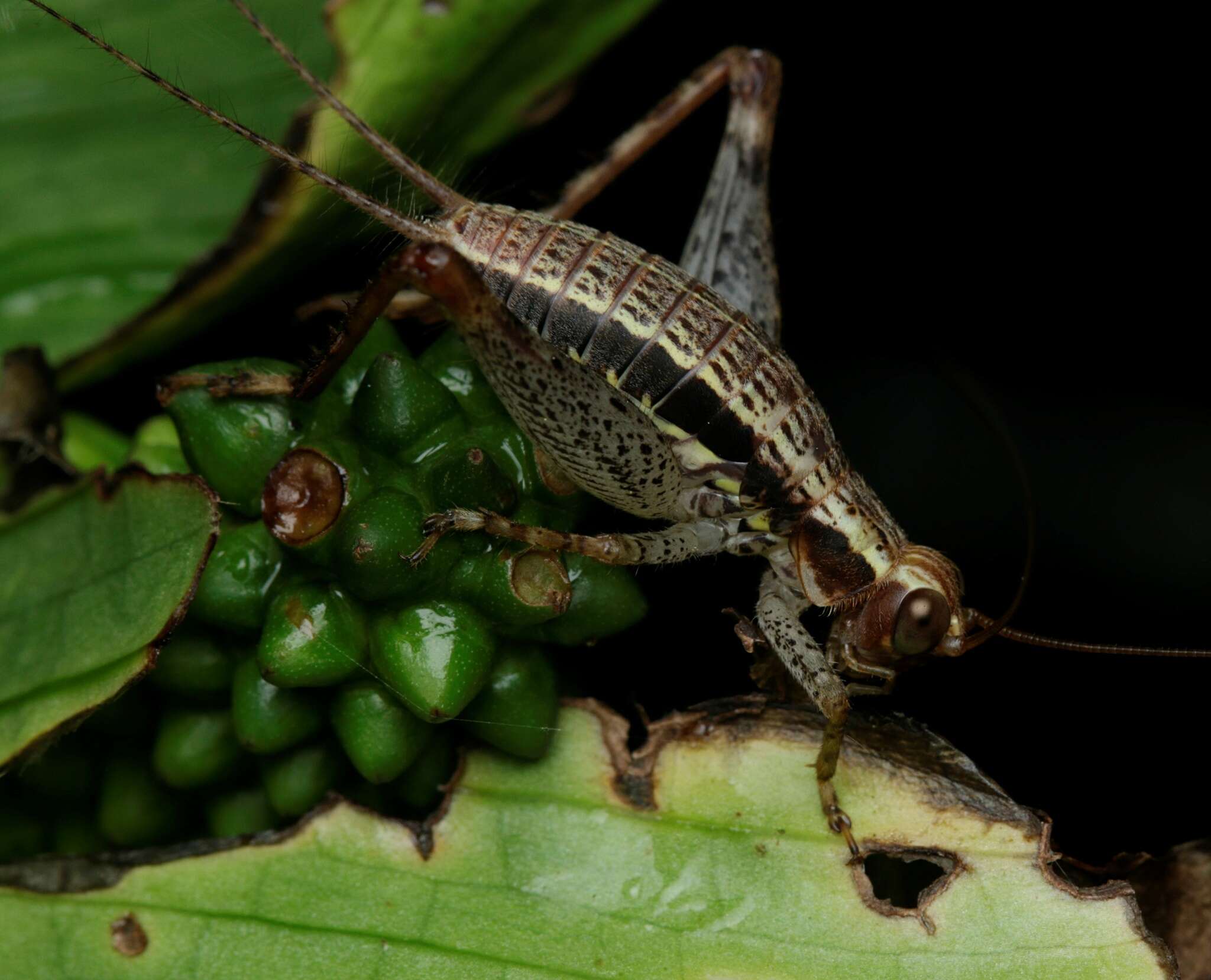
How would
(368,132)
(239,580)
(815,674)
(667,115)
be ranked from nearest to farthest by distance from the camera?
(239,580)
(815,674)
(368,132)
(667,115)

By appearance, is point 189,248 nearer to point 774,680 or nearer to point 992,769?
point 774,680

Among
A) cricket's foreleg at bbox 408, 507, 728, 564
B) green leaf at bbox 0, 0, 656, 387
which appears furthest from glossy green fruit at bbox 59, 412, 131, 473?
cricket's foreleg at bbox 408, 507, 728, 564

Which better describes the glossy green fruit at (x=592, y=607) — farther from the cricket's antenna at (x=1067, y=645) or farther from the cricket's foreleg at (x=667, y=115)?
the cricket's foreleg at (x=667, y=115)

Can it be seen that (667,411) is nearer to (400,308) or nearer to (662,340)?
(662,340)

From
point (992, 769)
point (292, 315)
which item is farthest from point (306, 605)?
point (992, 769)

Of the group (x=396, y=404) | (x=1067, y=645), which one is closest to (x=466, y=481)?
(x=396, y=404)

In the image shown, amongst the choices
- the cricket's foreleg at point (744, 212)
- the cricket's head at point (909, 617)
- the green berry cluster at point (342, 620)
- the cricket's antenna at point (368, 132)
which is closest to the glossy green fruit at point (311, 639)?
the green berry cluster at point (342, 620)
